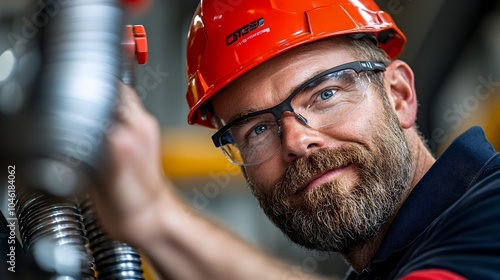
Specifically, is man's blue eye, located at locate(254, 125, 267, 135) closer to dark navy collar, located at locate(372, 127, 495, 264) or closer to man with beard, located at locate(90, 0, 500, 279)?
man with beard, located at locate(90, 0, 500, 279)

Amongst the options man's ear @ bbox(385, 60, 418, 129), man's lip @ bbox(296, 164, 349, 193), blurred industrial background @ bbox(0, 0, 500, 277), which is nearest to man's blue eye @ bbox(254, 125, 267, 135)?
man's lip @ bbox(296, 164, 349, 193)

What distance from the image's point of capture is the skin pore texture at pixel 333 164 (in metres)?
1.70

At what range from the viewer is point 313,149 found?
1.71 meters

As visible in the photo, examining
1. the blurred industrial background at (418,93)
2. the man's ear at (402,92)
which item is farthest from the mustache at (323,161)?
the blurred industrial background at (418,93)

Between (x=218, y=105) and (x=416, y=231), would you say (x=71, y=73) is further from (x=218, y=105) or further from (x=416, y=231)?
(x=218, y=105)

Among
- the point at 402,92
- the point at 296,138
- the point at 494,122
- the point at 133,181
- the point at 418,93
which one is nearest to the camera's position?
the point at 133,181

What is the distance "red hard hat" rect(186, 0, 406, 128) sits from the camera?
185 centimetres

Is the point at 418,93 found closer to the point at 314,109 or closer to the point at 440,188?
the point at 314,109

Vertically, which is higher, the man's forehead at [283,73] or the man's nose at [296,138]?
the man's forehead at [283,73]

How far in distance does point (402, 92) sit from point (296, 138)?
460mm

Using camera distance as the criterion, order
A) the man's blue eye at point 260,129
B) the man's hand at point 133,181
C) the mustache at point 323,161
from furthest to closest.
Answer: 1. the man's blue eye at point 260,129
2. the mustache at point 323,161
3. the man's hand at point 133,181

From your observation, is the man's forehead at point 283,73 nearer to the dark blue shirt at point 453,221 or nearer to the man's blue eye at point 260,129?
the man's blue eye at point 260,129

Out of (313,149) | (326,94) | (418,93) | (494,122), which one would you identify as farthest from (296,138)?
(418,93)

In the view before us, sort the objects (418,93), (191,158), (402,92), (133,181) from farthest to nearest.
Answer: (191,158), (418,93), (402,92), (133,181)
